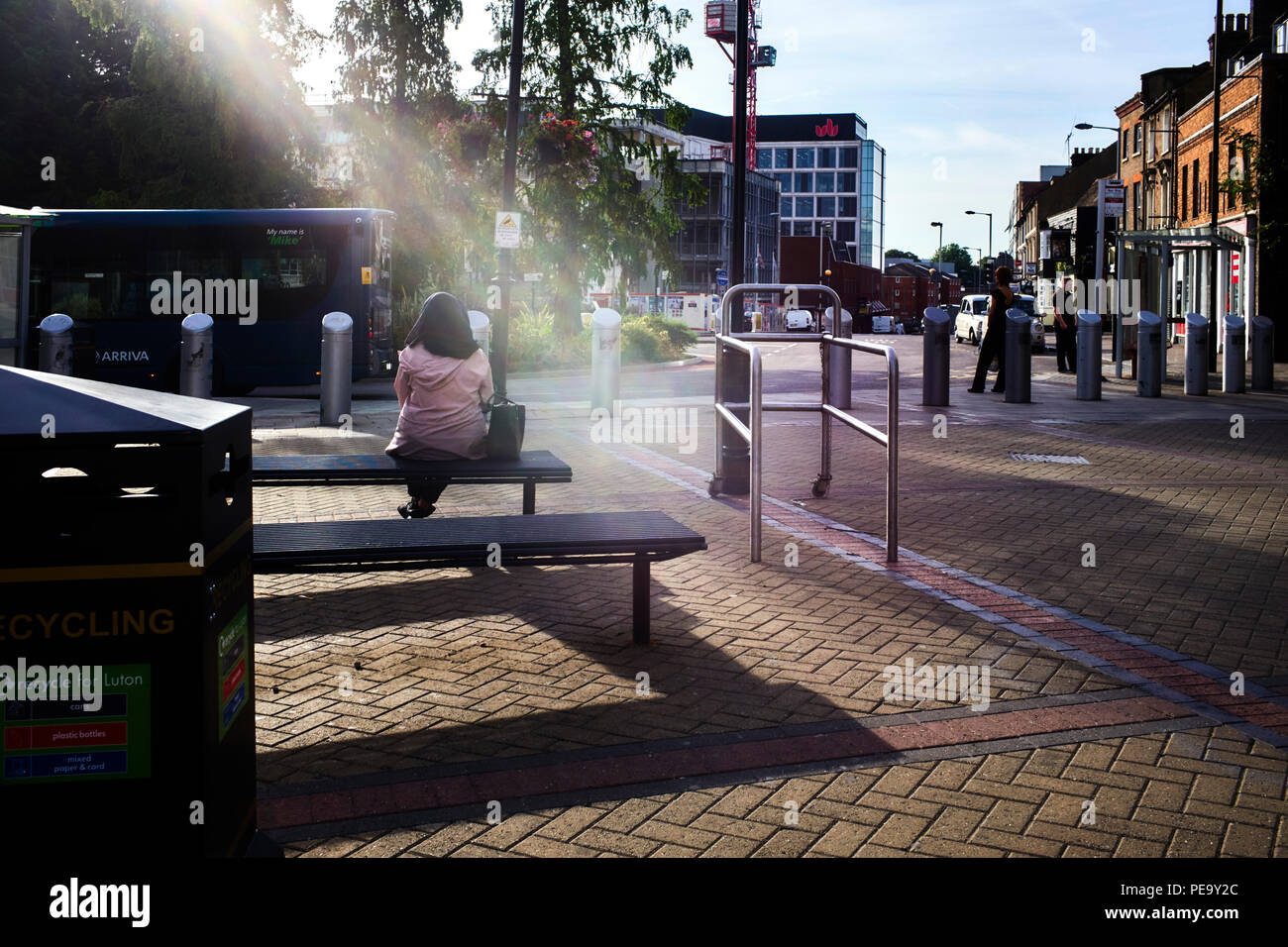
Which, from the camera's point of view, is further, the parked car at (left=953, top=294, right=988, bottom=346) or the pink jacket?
the parked car at (left=953, top=294, right=988, bottom=346)

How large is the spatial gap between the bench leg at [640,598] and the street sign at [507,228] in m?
14.3

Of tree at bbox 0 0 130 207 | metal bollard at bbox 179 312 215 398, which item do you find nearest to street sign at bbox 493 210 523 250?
metal bollard at bbox 179 312 215 398

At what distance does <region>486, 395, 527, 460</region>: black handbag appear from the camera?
26.1ft

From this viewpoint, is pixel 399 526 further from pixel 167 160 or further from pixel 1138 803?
pixel 167 160

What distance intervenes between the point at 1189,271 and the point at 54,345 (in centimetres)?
3900

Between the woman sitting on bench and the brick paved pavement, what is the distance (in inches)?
38.0

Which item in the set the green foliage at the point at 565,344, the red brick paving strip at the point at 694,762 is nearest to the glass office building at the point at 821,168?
the green foliage at the point at 565,344

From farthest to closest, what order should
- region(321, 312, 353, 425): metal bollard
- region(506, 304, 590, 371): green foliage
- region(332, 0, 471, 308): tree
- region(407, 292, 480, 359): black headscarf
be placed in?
region(332, 0, 471, 308): tree < region(506, 304, 590, 371): green foliage < region(321, 312, 353, 425): metal bollard < region(407, 292, 480, 359): black headscarf

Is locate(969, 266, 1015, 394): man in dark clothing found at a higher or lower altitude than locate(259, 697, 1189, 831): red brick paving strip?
higher

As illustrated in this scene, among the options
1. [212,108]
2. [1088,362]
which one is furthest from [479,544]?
[212,108]

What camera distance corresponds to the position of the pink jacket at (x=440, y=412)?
26.3ft

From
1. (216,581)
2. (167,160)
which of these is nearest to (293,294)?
(167,160)

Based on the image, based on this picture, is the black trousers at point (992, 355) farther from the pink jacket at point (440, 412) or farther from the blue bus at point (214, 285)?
the pink jacket at point (440, 412)

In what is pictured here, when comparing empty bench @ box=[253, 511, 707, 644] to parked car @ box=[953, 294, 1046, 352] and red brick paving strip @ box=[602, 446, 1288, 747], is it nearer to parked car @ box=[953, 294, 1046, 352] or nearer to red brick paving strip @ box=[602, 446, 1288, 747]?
red brick paving strip @ box=[602, 446, 1288, 747]
